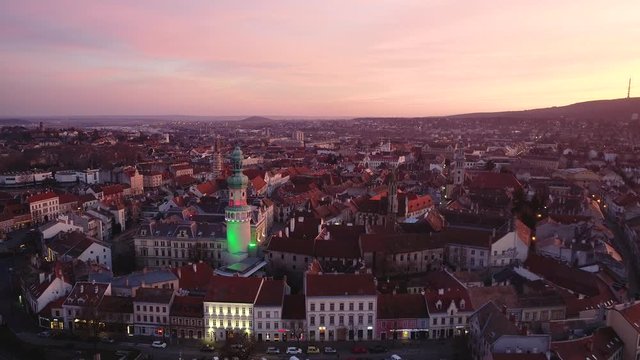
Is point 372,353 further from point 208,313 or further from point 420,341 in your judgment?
point 208,313

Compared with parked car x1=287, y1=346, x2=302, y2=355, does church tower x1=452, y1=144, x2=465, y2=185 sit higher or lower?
higher

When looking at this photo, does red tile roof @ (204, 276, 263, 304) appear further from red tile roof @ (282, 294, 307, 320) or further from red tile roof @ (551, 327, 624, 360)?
red tile roof @ (551, 327, 624, 360)

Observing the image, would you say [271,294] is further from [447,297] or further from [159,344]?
[447,297]

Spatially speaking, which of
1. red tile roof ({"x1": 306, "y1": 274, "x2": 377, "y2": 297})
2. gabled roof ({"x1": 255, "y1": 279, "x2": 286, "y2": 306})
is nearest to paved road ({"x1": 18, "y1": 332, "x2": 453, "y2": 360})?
gabled roof ({"x1": 255, "y1": 279, "x2": 286, "y2": 306})

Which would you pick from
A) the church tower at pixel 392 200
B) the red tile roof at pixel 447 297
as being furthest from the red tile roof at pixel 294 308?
the church tower at pixel 392 200

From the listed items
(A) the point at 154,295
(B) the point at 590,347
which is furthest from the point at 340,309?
(B) the point at 590,347

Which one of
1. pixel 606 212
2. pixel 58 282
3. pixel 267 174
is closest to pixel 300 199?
pixel 267 174
